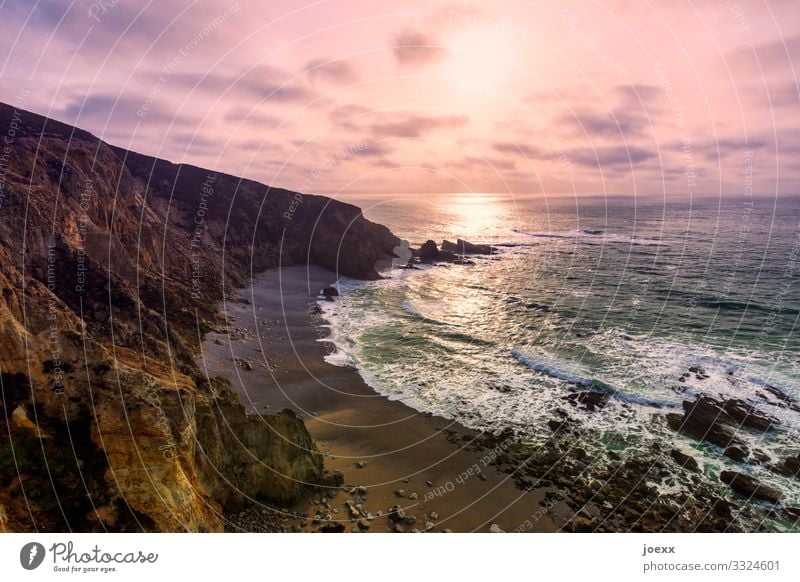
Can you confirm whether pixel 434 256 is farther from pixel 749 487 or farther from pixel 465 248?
pixel 749 487

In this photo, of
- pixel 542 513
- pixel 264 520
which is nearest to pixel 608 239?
pixel 542 513

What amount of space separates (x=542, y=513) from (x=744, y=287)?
44.7m

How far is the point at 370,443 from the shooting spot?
18375mm

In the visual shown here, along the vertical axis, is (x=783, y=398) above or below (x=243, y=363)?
above

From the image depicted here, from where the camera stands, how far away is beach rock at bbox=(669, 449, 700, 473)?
17703mm

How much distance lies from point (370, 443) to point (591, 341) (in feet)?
67.6

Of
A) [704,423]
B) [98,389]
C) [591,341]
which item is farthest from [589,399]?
[98,389]

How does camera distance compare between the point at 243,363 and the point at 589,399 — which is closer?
the point at 589,399

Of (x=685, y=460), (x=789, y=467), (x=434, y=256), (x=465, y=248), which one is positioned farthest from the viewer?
(x=465, y=248)

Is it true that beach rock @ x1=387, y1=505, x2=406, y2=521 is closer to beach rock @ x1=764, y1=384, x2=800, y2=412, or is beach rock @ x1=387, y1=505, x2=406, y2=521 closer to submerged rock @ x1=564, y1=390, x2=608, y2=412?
A: submerged rock @ x1=564, y1=390, x2=608, y2=412

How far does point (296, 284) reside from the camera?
47062 mm

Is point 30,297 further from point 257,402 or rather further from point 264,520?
point 257,402

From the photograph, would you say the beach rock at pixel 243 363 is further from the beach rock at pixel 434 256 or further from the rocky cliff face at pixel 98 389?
the beach rock at pixel 434 256

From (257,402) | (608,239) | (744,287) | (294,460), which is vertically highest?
(608,239)
